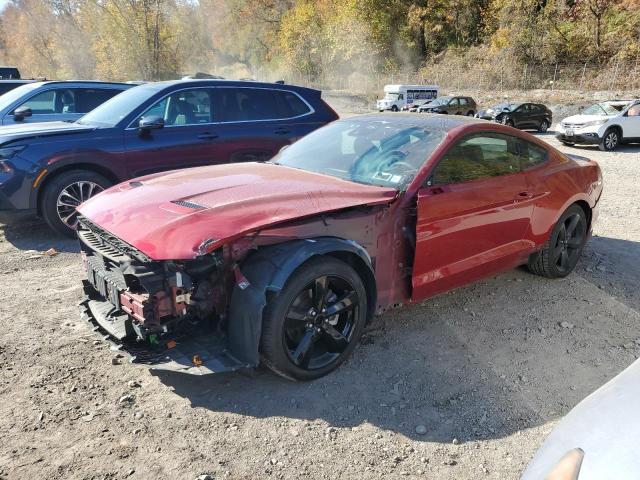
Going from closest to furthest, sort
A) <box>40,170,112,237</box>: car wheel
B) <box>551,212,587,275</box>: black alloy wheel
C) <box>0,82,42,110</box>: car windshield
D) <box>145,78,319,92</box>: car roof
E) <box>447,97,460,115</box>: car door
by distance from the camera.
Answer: <box>551,212,587,275</box>: black alloy wheel
<box>40,170,112,237</box>: car wheel
<box>145,78,319,92</box>: car roof
<box>0,82,42,110</box>: car windshield
<box>447,97,460,115</box>: car door

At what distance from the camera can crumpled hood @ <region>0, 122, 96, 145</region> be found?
19.0 feet

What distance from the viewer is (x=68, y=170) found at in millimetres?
5992

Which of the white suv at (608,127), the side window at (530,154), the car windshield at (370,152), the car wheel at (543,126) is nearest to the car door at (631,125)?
the white suv at (608,127)

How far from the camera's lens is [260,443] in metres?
2.73

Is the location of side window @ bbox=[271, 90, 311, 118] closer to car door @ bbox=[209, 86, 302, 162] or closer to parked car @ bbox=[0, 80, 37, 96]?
car door @ bbox=[209, 86, 302, 162]

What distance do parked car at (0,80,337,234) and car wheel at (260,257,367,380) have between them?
3.96 m

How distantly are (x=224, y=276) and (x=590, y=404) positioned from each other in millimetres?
1938

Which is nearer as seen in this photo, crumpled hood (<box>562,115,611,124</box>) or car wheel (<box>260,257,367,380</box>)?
car wheel (<box>260,257,367,380</box>)

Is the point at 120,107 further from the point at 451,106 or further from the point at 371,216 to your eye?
the point at 451,106

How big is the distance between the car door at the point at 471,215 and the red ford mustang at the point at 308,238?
0.01 m

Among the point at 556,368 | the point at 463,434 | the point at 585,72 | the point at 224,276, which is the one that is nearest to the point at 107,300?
the point at 224,276

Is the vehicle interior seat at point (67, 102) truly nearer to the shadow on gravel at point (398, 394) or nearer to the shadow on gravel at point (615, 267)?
the shadow on gravel at point (398, 394)

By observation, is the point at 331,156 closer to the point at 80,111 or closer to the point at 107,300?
the point at 107,300

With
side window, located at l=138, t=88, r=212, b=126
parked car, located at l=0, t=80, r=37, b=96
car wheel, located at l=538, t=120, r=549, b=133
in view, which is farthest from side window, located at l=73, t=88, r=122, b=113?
car wheel, located at l=538, t=120, r=549, b=133
